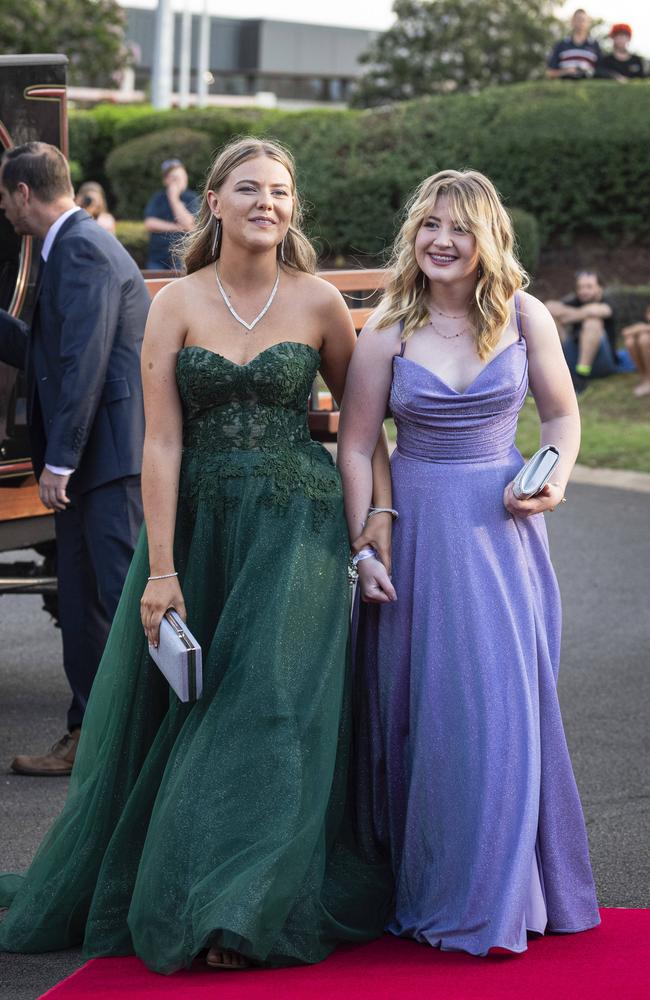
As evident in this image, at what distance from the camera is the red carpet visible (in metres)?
3.63

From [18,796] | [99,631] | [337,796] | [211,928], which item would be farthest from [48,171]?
[211,928]

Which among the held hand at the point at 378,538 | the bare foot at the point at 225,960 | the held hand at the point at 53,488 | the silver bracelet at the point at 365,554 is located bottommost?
the bare foot at the point at 225,960

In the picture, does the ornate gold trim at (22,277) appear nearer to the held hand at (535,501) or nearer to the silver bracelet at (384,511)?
the silver bracelet at (384,511)

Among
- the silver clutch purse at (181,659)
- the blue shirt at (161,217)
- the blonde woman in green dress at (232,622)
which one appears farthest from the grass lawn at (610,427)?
the silver clutch purse at (181,659)

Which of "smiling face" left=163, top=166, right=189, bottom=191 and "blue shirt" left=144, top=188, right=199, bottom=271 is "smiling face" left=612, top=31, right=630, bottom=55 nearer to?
"blue shirt" left=144, top=188, right=199, bottom=271

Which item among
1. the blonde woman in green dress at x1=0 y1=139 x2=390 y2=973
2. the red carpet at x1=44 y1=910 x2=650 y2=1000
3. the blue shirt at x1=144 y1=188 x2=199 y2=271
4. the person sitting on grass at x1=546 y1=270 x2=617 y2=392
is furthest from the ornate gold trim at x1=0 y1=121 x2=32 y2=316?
the person sitting on grass at x1=546 y1=270 x2=617 y2=392

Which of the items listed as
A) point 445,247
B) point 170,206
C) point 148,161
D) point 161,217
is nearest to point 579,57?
point 170,206

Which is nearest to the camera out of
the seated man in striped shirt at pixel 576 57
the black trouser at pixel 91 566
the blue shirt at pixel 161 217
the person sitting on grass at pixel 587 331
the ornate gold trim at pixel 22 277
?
the black trouser at pixel 91 566

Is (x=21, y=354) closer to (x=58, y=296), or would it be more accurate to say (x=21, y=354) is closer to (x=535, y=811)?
(x=58, y=296)

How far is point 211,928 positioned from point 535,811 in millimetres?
939

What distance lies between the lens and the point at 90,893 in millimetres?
4125

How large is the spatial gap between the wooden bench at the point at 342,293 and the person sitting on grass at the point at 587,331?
8.12 metres

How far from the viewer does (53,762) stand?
5.68 m

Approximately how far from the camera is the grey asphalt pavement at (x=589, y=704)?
4.77 metres
